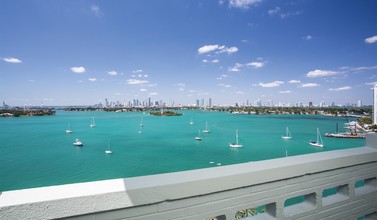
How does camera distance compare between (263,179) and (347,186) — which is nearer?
(263,179)

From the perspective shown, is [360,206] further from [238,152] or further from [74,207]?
[238,152]

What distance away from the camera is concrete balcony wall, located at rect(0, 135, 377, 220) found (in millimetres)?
958

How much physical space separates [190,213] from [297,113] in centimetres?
14548

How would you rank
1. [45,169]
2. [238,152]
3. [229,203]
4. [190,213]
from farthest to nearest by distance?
[238,152] → [45,169] → [229,203] → [190,213]

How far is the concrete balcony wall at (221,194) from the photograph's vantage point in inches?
37.7

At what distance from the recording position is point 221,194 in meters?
1.25

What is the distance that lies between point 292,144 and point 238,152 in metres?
12.9

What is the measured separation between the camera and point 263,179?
4.41ft

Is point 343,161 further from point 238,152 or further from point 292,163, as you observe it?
point 238,152

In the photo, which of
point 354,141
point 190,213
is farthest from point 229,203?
point 354,141

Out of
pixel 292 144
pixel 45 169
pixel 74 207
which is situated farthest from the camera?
pixel 292 144

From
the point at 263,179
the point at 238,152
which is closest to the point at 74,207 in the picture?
the point at 263,179

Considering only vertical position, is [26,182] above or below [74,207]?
below

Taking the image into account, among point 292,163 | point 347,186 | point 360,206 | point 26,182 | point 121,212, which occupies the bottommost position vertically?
point 26,182
